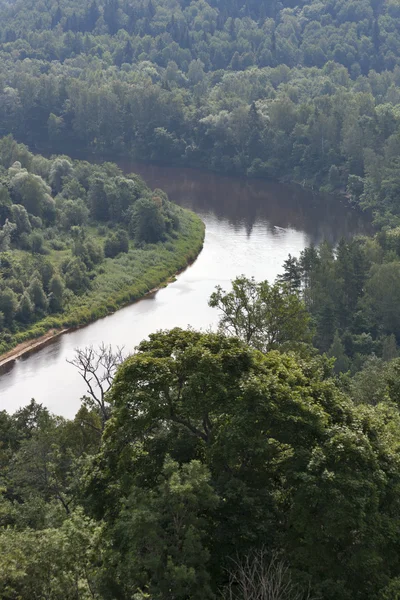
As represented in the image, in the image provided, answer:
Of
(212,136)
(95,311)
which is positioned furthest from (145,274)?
(212,136)

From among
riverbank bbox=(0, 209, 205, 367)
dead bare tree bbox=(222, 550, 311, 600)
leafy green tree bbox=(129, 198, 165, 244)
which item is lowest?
riverbank bbox=(0, 209, 205, 367)

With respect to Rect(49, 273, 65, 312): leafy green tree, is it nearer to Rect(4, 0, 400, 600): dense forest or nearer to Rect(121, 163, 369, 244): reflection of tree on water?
Rect(4, 0, 400, 600): dense forest

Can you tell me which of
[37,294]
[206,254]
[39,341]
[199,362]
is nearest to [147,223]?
[206,254]

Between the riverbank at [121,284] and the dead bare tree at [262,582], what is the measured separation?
41000 mm

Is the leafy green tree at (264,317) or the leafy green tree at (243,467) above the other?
the leafy green tree at (243,467)

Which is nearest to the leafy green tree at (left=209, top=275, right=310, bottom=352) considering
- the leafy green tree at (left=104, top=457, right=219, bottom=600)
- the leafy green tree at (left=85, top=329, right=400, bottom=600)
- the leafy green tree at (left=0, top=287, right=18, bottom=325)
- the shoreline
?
the leafy green tree at (left=85, top=329, right=400, bottom=600)

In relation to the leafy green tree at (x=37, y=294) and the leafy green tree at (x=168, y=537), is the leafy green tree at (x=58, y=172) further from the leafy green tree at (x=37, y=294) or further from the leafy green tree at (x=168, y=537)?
the leafy green tree at (x=168, y=537)

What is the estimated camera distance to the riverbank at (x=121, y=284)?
6425cm

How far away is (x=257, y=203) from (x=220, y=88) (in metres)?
53.3

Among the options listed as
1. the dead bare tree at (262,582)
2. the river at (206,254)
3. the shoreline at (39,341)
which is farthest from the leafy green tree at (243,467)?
the shoreline at (39,341)

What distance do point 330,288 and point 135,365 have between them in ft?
130

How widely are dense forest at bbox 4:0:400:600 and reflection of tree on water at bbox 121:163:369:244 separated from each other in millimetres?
3959

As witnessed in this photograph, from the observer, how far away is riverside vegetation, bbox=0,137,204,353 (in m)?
67.4

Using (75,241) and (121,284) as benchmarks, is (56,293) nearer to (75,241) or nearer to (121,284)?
(121,284)
